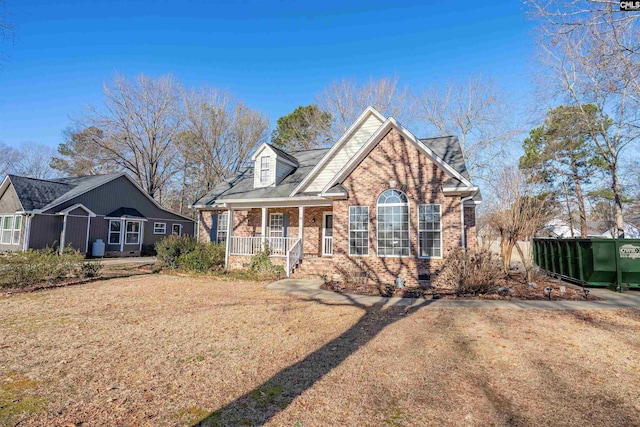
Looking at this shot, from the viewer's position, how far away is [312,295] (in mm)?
9656

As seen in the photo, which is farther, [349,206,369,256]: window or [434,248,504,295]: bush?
[349,206,369,256]: window

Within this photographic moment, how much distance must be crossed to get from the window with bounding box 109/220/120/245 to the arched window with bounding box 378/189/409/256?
68.8ft

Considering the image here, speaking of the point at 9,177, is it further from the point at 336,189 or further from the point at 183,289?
the point at 336,189

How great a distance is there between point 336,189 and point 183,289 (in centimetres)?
640

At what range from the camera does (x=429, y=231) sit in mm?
11180

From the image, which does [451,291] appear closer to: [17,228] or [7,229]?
[17,228]

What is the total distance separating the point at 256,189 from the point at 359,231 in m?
6.98

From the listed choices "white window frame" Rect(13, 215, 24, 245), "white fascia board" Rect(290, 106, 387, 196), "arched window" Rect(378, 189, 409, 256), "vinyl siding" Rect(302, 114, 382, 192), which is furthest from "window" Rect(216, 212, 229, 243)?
"white window frame" Rect(13, 215, 24, 245)

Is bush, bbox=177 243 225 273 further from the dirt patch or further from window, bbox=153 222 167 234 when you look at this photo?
window, bbox=153 222 167 234

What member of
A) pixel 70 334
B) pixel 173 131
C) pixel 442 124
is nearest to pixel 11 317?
pixel 70 334

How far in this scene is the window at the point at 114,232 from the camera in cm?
2334

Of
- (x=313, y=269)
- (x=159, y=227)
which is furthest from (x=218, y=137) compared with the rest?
(x=313, y=269)

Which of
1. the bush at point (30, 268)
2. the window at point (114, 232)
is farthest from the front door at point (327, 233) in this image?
the window at point (114, 232)

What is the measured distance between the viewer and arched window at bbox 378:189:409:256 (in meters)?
11.5
